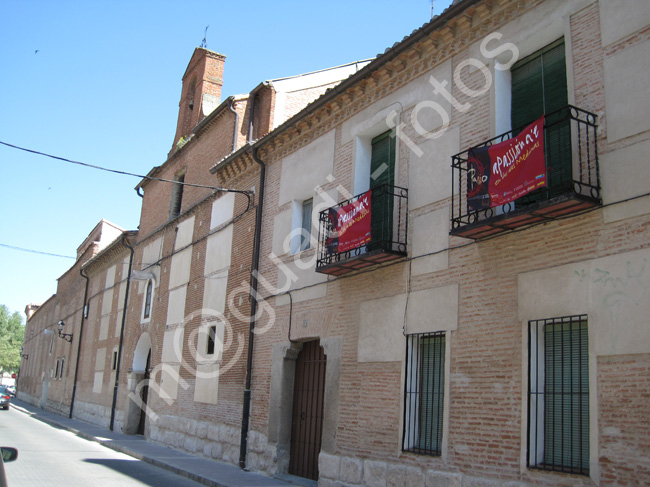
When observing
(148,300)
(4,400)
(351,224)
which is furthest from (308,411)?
(4,400)

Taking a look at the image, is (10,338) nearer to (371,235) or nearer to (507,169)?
(371,235)

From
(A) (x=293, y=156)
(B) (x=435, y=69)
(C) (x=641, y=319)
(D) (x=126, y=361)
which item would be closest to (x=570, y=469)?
(C) (x=641, y=319)

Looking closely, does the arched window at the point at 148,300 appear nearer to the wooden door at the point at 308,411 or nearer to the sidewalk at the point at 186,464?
the sidewalk at the point at 186,464

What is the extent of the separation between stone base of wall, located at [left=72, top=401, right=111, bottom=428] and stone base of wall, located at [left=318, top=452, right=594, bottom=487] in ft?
47.1

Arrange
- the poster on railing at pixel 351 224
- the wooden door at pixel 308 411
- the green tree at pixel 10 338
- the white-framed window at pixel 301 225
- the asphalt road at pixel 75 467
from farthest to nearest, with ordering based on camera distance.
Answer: the green tree at pixel 10 338 < the white-framed window at pixel 301 225 < the wooden door at pixel 308 411 < the asphalt road at pixel 75 467 < the poster on railing at pixel 351 224

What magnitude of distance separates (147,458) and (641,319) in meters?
11.0

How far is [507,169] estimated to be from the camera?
6758 mm

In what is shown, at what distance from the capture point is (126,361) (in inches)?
803

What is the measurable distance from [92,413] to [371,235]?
61.7 ft

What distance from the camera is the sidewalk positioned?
1025 centimetres

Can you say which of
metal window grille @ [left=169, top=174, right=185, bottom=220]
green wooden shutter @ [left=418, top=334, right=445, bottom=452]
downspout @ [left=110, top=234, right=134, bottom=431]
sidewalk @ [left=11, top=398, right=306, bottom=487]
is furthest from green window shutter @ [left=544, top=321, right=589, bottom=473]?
downspout @ [left=110, top=234, right=134, bottom=431]

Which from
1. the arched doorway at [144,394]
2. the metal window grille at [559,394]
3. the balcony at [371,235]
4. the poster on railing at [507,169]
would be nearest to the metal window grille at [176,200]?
the arched doorway at [144,394]

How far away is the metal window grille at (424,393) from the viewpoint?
7.87 metres

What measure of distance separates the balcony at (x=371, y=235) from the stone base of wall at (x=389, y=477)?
2.76 meters
